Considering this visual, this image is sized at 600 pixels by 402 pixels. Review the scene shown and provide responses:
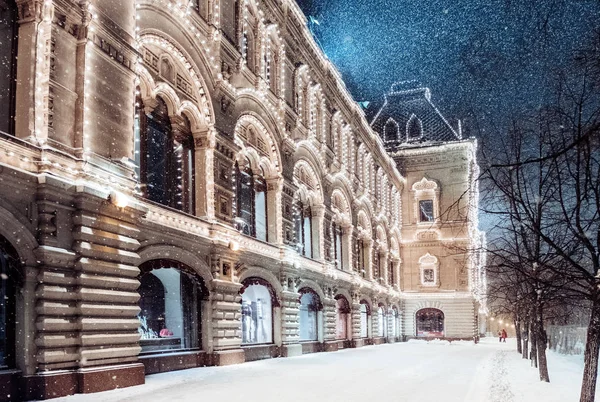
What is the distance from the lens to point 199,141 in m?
19.8

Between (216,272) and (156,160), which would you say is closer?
(156,160)

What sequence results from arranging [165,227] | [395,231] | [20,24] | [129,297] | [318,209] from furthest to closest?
[395,231] < [318,209] < [165,227] < [129,297] < [20,24]

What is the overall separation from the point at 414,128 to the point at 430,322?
17.9 metres

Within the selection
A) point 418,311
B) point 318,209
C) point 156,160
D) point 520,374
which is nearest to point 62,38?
point 156,160

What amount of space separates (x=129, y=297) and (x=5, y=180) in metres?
4.05

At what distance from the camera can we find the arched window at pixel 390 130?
60.0 meters

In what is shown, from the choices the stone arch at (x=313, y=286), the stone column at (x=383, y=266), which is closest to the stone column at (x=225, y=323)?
the stone arch at (x=313, y=286)

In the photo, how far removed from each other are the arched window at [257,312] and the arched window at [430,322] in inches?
1268

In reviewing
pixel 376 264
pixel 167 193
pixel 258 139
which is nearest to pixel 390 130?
pixel 376 264

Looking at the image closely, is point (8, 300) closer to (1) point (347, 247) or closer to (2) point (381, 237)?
(1) point (347, 247)

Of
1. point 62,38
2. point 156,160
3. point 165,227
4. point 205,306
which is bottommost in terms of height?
point 205,306

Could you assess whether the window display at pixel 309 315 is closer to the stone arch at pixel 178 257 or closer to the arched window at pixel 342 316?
the arched window at pixel 342 316

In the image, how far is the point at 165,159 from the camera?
18.5 metres

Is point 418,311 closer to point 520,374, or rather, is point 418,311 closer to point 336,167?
point 336,167
